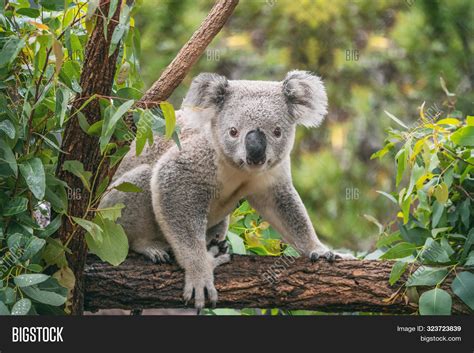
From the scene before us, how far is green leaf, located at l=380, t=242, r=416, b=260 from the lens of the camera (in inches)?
122

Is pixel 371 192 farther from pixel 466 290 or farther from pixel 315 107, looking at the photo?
pixel 466 290

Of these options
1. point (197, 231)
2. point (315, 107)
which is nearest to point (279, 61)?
point (315, 107)

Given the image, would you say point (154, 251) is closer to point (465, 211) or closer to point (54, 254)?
point (54, 254)

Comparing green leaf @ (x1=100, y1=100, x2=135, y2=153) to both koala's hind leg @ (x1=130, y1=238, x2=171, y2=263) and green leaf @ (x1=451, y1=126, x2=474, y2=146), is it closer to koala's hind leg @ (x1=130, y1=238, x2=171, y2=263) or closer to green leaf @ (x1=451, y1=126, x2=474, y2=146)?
koala's hind leg @ (x1=130, y1=238, x2=171, y2=263)

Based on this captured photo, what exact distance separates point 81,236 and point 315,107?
4.39 feet

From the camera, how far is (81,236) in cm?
283

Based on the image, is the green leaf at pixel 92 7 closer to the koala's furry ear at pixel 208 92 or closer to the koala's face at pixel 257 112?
the koala's face at pixel 257 112

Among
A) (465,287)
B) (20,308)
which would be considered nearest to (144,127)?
(20,308)

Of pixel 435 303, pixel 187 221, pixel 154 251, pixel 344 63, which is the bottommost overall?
pixel 435 303

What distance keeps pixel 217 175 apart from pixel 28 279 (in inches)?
44.5

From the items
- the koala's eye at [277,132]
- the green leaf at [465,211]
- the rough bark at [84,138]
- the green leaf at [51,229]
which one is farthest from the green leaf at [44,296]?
the green leaf at [465,211]

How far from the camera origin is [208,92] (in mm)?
3375

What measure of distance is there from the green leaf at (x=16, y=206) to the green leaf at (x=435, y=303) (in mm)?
1643

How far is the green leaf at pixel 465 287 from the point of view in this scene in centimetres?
284
